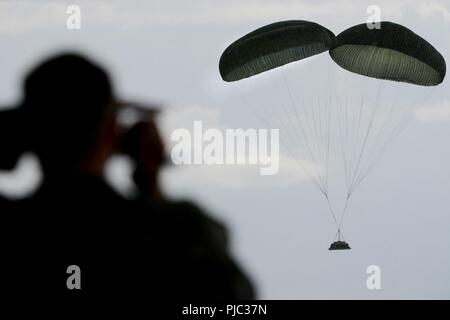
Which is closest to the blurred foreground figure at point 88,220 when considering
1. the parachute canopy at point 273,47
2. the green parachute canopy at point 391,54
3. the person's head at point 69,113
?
the person's head at point 69,113

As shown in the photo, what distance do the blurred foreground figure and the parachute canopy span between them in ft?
28.9

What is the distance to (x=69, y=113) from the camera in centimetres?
220

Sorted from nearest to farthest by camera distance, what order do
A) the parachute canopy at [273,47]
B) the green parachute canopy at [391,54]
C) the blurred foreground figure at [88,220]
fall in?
the blurred foreground figure at [88,220] → the parachute canopy at [273,47] → the green parachute canopy at [391,54]

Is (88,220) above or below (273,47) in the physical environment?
below

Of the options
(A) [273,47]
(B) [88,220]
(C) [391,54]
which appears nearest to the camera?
(B) [88,220]

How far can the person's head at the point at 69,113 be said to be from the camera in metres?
2.14

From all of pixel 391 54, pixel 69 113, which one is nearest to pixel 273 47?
pixel 391 54

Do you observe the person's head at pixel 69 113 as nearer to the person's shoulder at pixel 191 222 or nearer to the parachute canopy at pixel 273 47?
the person's shoulder at pixel 191 222

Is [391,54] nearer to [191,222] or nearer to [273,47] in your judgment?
[273,47]

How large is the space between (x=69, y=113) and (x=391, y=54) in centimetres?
959

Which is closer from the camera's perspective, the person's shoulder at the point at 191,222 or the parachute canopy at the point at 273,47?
the person's shoulder at the point at 191,222

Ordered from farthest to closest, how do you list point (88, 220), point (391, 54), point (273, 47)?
point (391, 54), point (273, 47), point (88, 220)

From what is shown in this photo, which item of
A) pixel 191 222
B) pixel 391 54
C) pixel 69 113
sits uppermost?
pixel 391 54
